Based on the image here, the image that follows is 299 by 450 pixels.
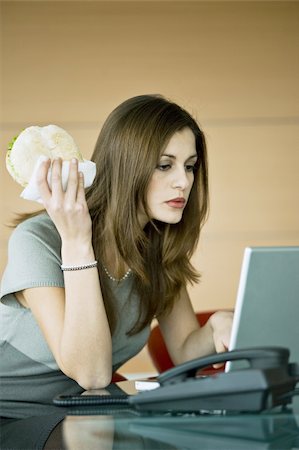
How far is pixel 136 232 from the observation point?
8.16 feet

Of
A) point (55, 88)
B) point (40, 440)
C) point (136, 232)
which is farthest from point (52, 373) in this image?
point (55, 88)

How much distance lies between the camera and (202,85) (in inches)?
243

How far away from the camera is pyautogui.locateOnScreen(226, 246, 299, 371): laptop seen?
1.72 m

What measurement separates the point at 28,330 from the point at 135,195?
0.46 m

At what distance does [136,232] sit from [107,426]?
106 centimetres

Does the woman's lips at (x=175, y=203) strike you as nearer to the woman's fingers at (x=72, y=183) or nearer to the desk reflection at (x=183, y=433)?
the woman's fingers at (x=72, y=183)

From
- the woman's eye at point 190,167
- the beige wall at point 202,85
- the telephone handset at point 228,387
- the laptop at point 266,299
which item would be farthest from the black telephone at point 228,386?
the beige wall at point 202,85

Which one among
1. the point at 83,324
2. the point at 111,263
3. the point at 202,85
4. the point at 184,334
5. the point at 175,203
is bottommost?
the point at 184,334

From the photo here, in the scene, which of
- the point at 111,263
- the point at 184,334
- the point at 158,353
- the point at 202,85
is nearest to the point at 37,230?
the point at 111,263

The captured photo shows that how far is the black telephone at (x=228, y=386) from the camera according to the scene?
1401 millimetres

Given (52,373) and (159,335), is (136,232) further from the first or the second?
(159,335)

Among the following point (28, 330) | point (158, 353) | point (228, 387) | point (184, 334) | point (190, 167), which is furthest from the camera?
point (158, 353)

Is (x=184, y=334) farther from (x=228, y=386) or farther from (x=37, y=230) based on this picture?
(x=228, y=386)

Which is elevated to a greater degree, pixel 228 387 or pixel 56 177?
pixel 56 177
